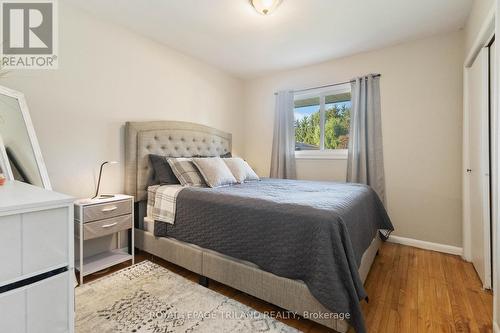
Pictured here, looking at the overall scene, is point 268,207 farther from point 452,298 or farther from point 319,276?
point 452,298

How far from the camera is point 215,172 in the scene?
99.5 inches

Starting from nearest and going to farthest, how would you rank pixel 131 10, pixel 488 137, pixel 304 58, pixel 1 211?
pixel 1 211 → pixel 488 137 → pixel 131 10 → pixel 304 58

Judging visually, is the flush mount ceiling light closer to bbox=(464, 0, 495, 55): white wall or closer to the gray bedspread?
bbox=(464, 0, 495, 55): white wall

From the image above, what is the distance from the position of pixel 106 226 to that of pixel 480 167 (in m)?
3.27

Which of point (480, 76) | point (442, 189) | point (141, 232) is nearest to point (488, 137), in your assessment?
point (480, 76)

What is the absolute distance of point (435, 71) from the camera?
2699 millimetres

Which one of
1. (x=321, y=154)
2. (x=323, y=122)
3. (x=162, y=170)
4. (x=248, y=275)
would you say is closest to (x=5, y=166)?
(x=162, y=170)

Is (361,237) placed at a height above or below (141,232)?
above

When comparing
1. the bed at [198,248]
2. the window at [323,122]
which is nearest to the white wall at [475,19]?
the window at [323,122]

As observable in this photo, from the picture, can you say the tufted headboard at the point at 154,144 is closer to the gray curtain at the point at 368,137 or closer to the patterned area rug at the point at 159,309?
the patterned area rug at the point at 159,309

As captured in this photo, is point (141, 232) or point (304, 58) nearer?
point (141, 232)

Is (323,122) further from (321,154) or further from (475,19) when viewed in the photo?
(475,19)

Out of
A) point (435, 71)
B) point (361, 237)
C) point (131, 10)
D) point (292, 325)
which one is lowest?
point (292, 325)

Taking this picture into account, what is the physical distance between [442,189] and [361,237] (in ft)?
5.46
